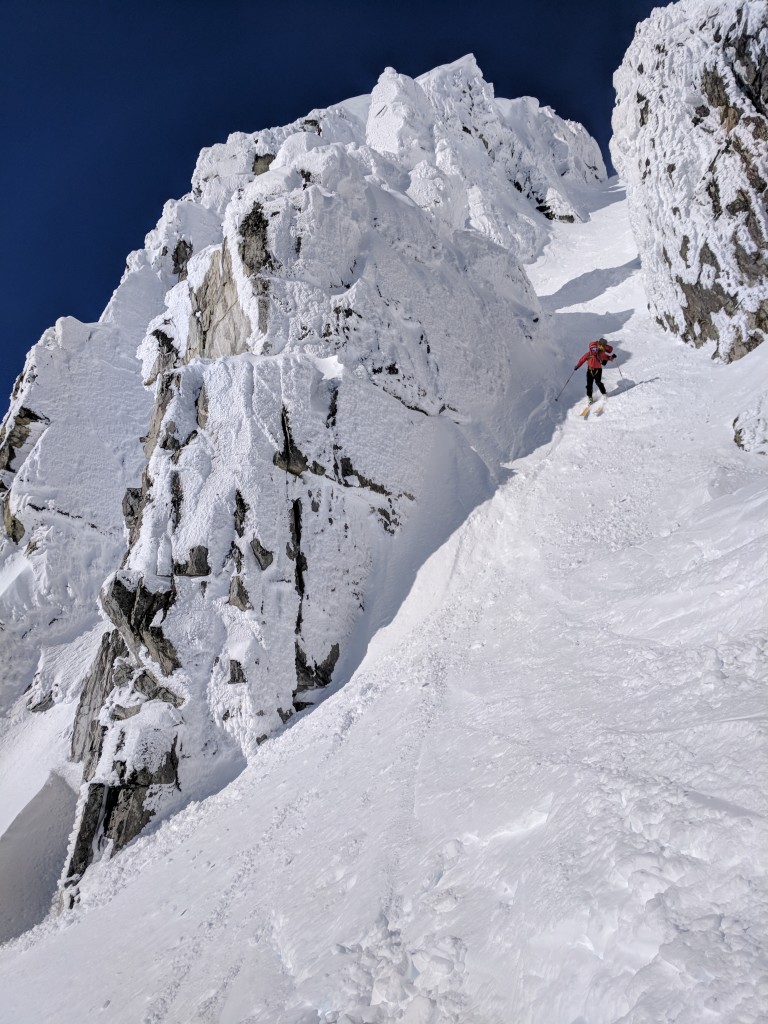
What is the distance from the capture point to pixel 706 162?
52.4 feet

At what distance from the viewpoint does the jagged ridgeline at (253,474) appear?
1154cm

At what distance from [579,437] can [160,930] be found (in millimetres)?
14139

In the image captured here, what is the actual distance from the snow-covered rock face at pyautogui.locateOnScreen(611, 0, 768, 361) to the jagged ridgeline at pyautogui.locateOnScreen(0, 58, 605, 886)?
497 cm

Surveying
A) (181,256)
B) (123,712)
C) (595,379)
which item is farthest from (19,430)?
(595,379)

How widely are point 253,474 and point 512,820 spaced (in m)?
9.83

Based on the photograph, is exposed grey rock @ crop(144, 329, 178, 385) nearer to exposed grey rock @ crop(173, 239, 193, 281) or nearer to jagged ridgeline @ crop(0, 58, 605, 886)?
jagged ridgeline @ crop(0, 58, 605, 886)

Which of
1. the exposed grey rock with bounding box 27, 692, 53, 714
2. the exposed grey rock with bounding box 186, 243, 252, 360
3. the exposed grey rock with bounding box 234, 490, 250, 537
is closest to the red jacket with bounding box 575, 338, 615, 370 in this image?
the exposed grey rock with bounding box 186, 243, 252, 360

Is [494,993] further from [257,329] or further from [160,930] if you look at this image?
[257,329]

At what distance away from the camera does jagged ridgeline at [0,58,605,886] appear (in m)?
11.5

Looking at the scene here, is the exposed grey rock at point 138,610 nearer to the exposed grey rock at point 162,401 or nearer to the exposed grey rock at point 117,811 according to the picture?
the exposed grey rock at point 117,811

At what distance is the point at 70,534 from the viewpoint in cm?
2336

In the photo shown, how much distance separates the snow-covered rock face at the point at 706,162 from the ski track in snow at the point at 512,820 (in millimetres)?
4917

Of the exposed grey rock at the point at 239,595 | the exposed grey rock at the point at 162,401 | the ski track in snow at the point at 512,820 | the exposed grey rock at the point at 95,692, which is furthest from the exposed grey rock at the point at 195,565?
the exposed grey rock at the point at 162,401

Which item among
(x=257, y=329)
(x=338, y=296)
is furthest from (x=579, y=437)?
(x=257, y=329)
